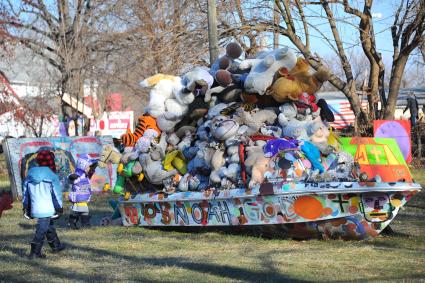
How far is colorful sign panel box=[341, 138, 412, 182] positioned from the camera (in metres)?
14.1

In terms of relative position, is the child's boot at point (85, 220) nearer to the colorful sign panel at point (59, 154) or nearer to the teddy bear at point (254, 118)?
the teddy bear at point (254, 118)

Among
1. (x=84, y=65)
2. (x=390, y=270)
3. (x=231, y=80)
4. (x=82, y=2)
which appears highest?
(x=82, y=2)

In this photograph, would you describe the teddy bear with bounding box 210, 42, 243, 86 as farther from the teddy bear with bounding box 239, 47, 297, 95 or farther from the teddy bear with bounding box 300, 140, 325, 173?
the teddy bear with bounding box 300, 140, 325, 173

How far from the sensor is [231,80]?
41.9 ft

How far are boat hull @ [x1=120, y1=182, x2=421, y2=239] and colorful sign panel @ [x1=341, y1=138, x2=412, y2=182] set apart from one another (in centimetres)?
310

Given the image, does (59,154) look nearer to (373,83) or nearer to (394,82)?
(373,83)

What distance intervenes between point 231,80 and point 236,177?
176cm

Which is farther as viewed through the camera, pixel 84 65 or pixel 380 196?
pixel 84 65

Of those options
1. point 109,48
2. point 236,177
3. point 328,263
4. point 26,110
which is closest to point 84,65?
point 109,48

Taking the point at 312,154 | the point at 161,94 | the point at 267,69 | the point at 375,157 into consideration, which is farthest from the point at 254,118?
the point at 375,157

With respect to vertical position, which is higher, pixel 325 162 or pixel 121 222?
pixel 325 162

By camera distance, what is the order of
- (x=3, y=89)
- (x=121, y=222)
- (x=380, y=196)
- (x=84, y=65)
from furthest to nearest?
1. (x=84, y=65)
2. (x=3, y=89)
3. (x=121, y=222)
4. (x=380, y=196)

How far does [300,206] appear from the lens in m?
10.9

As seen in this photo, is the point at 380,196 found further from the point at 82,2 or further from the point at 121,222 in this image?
the point at 82,2
